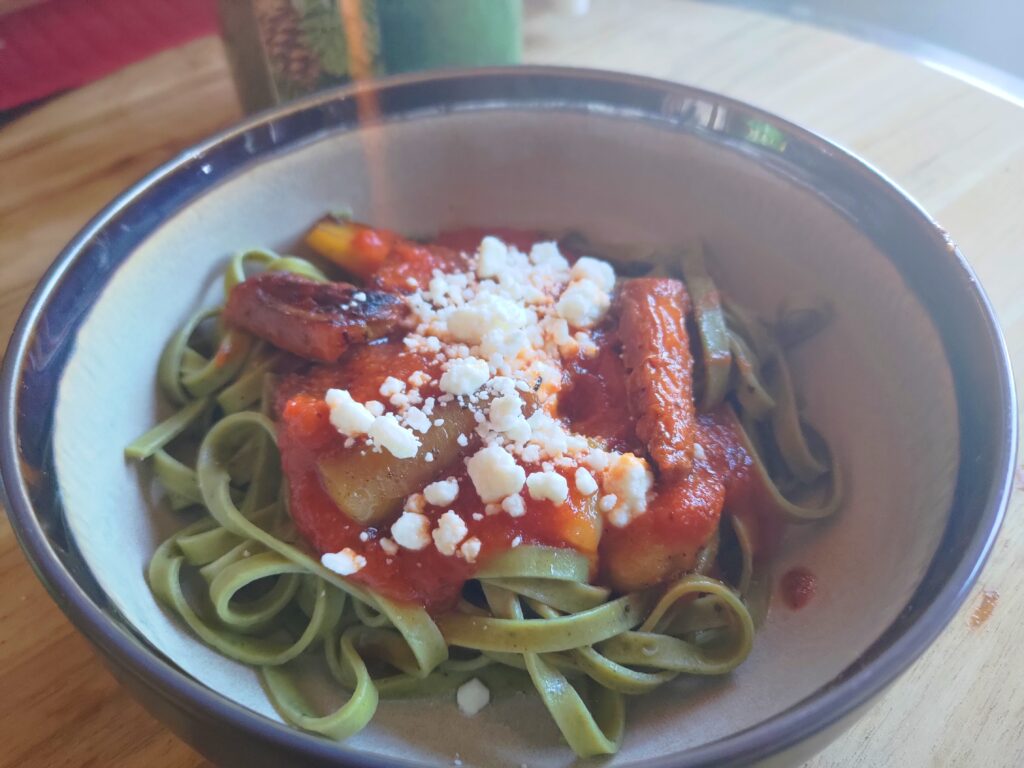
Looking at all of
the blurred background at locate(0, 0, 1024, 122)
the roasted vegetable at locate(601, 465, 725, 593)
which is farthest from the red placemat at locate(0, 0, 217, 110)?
the roasted vegetable at locate(601, 465, 725, 593)

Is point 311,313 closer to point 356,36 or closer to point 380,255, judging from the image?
point 380,255

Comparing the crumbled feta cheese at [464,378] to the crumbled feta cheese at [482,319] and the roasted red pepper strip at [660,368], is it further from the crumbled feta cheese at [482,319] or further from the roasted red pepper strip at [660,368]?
the roasted red pepper strip at [660,368]

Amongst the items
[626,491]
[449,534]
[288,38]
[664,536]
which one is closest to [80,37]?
[288,38]

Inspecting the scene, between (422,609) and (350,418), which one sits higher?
(350,418)

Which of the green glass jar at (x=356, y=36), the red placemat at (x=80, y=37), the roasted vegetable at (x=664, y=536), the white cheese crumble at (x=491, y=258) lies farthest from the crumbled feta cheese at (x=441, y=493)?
the red placemat at (x=80, y=37)

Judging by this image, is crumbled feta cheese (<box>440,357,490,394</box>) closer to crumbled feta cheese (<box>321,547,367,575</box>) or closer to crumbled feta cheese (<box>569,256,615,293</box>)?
crumbled feta cheese (<box>321,547,367,575</box>)

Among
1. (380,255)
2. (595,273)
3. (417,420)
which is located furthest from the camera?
(380,255)

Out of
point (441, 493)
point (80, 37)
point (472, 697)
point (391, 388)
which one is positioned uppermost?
point (80, 37)
